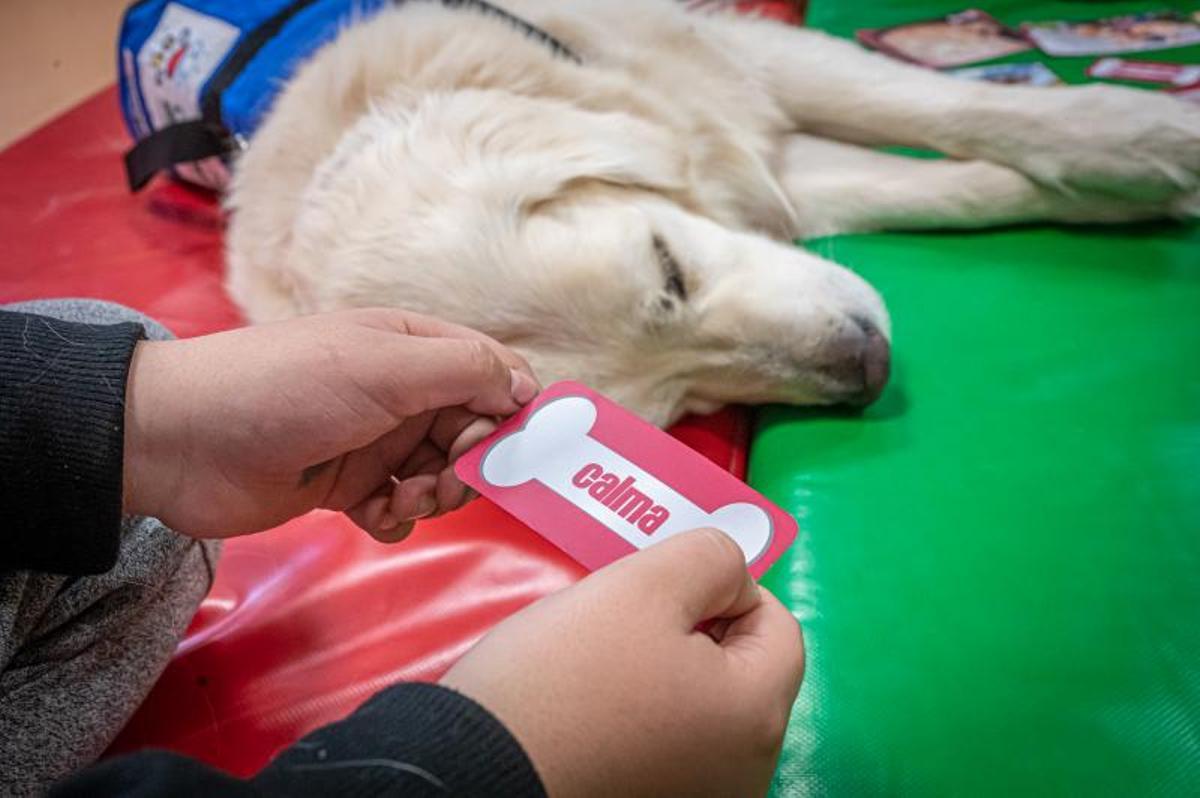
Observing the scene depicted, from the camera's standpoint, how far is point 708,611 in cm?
58

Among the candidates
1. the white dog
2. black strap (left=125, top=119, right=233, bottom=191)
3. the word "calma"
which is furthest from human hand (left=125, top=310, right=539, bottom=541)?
black strap (left=125, top=119, right=233, bottom=191)

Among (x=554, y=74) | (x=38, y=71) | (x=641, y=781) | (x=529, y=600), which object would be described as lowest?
(x=38, y=71)

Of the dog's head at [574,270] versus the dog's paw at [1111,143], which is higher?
the dog's paw at [1111,143]

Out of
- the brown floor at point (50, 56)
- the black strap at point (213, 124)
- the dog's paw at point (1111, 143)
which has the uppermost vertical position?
the dog's paw at point (1111, 143)

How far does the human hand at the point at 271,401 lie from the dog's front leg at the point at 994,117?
1044mm

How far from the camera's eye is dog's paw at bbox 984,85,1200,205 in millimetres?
1312

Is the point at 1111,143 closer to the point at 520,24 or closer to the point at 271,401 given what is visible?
the point at 520,24

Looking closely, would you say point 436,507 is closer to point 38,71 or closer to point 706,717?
point 706,717

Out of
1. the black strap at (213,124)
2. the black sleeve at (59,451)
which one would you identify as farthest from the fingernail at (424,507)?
the black strap at (213,124)

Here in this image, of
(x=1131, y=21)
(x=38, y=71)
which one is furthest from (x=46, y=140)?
(x=1131, y=21)

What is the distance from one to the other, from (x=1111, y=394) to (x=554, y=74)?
3.05ft

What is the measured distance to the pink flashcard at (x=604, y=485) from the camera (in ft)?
2.44

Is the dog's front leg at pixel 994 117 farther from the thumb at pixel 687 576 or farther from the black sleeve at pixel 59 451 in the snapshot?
the black sleeve at pixel 59 451

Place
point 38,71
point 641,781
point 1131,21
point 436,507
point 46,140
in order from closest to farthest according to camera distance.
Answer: point 641,781
point 436,507
point 1131,21
point 46,140
point 38,71
